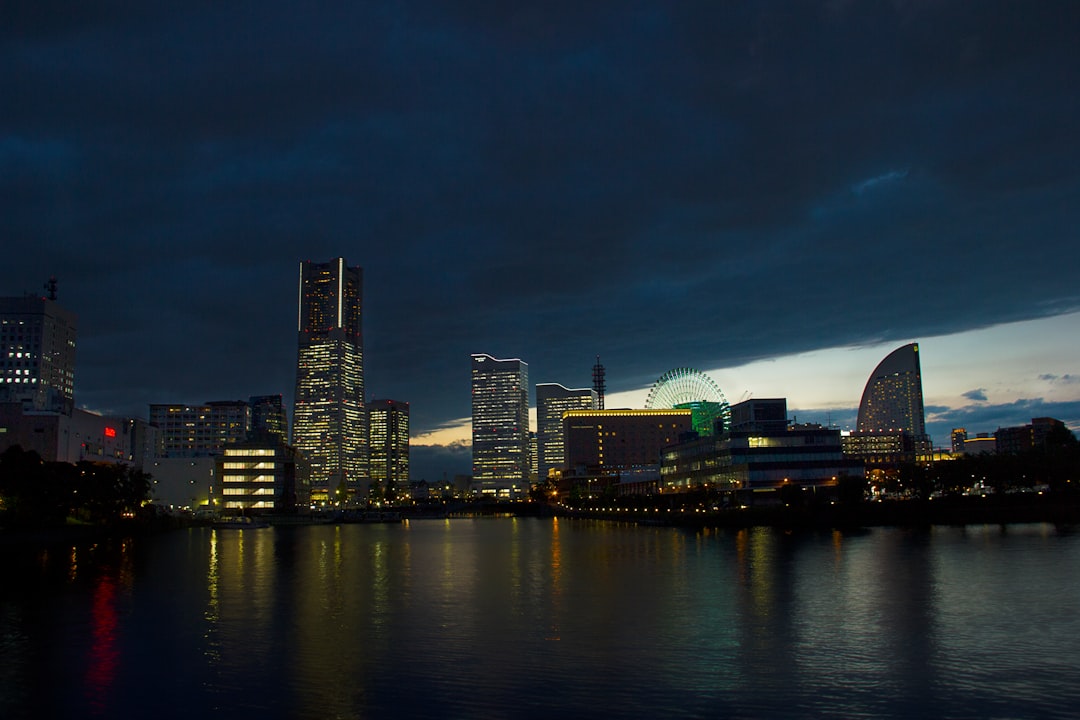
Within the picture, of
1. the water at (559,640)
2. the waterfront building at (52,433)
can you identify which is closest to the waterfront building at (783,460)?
the water at (559,640)

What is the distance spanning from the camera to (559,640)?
36.6 meters

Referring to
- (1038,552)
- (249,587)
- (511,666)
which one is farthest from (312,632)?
(1038,552)

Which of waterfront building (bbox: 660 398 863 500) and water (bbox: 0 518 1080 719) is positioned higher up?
waterfront building (bbox: 660 398 863 500)

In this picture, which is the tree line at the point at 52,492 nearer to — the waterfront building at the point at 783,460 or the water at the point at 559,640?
the water at the point at 559,640

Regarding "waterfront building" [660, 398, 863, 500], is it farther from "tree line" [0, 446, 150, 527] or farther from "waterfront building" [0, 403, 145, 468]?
"waterfront building" [0, 403, 145, 468]

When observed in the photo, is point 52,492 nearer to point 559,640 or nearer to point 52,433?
point 52,433

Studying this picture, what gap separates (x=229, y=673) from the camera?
31.7 m

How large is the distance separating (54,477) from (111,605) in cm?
7377

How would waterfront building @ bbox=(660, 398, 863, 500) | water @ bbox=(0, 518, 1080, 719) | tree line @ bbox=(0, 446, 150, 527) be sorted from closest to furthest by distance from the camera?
1. water @ bbox=(0, 518, 1080, 719)
2. tree line @ bbox=(0, 446, 150, 527)
3. waterfront building @ bbox=(660, 398, 863, 500)

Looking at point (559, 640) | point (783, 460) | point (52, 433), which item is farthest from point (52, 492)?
point (783, 460)

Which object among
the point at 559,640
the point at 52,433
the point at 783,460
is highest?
the point at 52,433

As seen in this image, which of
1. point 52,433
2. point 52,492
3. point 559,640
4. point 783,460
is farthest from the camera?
point 783,460

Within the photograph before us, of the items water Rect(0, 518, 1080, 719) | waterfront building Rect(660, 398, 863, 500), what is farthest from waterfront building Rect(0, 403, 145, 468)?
waterfront building Rect(660, 398, 863, 500)

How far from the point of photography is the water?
2692cm
